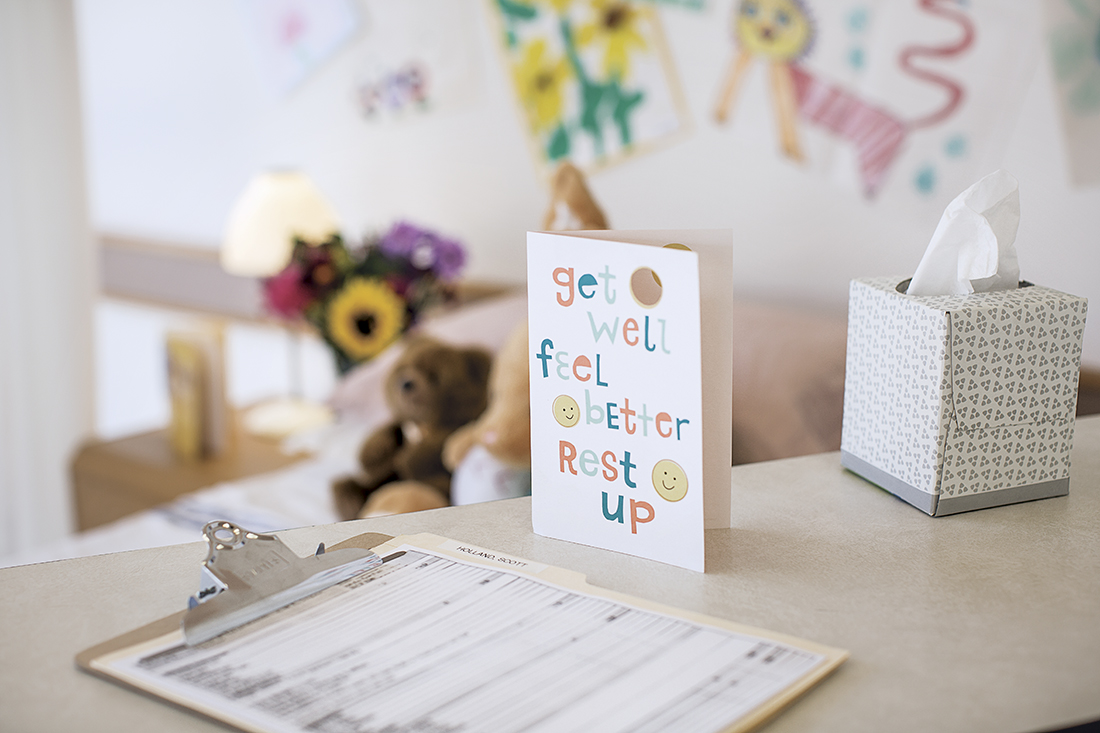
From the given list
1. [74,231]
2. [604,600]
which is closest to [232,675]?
[604,600]

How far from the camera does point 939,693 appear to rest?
448 mm

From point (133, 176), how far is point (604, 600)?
9.59 ft

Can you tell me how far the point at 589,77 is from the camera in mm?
2010

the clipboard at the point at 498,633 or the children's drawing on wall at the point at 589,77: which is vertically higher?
the children's drawing on wall at the point at 589,77

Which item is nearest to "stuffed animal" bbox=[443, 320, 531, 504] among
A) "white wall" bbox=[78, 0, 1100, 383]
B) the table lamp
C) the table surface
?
"white wall" bbox=[78, 0, 1100, 383]

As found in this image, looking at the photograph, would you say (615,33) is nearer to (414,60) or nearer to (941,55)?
(414,60)

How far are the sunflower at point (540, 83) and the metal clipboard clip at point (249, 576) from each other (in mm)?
1656

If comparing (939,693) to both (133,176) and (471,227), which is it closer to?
(471,227)

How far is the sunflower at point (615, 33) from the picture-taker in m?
1.92

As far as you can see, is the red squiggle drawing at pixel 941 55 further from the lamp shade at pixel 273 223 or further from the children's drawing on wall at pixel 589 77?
the lamp shade at pixel 273 223

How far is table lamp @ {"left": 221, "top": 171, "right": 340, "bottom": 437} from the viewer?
7.46 feet

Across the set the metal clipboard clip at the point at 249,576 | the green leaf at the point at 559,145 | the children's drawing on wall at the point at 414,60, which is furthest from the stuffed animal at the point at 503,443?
the children's drawing on wall at the point at 414,60

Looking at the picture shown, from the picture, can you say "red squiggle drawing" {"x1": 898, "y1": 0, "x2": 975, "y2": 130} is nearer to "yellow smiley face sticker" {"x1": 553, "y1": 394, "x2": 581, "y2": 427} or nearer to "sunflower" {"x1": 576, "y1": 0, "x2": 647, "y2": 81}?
"sunflower" {"x1": 576, "y1": 0, "x2": 647, "y2": 81}

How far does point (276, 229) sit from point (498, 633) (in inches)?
76.9
